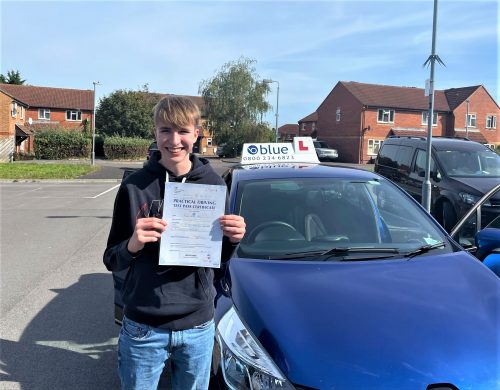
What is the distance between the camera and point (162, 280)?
193cm

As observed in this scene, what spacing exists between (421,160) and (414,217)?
6486 mm

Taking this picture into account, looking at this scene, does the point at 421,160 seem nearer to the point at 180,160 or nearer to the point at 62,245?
the point at 62,245

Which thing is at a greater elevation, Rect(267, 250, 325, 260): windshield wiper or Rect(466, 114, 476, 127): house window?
Rect(466, 114, 476, 127): house window

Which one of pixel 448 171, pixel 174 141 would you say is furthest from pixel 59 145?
pixel 174 141

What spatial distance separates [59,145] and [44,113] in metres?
17.8

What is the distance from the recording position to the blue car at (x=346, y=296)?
191 centimetres

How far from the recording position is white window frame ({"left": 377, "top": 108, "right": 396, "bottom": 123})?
46312 mm

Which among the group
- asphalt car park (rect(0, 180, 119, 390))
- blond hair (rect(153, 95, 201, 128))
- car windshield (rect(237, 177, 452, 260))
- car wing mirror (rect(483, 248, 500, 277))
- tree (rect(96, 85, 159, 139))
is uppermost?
tree (rect(96, 85, 159, 139))

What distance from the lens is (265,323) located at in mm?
2189

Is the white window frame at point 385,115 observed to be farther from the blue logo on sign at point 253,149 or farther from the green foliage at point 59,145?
the blue logo on sign at point 253,149

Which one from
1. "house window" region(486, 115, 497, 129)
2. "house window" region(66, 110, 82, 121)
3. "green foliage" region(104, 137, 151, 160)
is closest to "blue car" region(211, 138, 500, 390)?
"green foliage" region(104, 137, 151, 160)

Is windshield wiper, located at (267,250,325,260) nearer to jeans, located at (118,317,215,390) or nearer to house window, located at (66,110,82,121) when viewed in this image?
jeans, located at (118,317,215,390)

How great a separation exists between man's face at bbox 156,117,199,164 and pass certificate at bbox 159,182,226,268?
15 centimetres

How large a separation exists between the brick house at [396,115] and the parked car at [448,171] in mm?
36022
